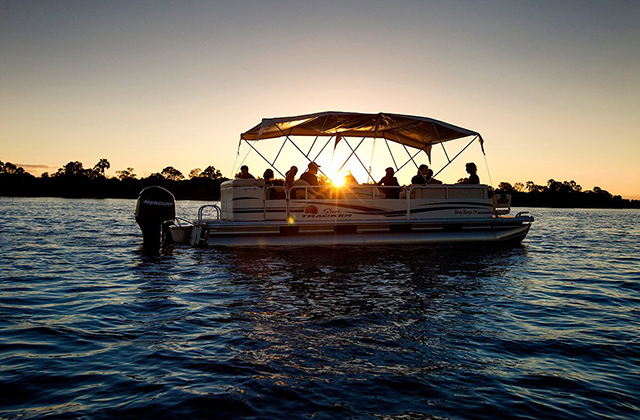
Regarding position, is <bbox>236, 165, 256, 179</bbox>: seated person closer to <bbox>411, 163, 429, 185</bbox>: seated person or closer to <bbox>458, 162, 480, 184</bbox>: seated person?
<bbox>411, 163, 429, 185</bbox>: seated person

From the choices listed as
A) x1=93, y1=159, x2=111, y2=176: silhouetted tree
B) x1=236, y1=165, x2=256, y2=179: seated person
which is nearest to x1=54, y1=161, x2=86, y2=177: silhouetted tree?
x1=93, y1=159, x2=111, y2=176: silhouetted tree

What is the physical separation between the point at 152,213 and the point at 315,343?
8855 millimetres

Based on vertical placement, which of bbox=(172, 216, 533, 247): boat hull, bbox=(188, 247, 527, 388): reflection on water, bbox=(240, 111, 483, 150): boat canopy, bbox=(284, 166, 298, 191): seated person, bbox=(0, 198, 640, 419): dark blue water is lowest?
bbox=(0, 198, 640, 419): dark blue water

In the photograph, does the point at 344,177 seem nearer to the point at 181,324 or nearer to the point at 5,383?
the point at 181,324

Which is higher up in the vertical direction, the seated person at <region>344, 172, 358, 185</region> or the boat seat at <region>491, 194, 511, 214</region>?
the seated person at <region>344, 172, 358, 185</region>

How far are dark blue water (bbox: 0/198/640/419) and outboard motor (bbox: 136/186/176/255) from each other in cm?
239

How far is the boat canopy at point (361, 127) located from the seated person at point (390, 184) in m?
1.14

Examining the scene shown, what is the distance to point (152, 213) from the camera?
1234 centimetres

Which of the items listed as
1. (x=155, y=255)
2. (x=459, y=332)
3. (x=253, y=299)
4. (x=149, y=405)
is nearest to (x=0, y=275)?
(x=155, y=255)

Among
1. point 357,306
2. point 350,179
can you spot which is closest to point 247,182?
point 350,179

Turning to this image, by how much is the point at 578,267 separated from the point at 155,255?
37.9ft

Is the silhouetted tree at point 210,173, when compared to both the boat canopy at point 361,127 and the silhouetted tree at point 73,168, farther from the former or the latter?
the boat canopy at point 361,127

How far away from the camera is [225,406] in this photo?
3408 millimetres

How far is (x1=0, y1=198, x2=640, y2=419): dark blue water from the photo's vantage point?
352 centimetres
